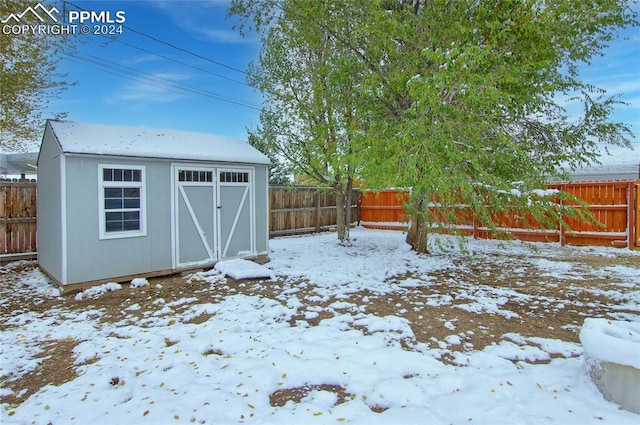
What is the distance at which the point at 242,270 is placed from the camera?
5797 millimetres

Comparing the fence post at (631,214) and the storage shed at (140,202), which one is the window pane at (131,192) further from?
the fence post at (631,214)

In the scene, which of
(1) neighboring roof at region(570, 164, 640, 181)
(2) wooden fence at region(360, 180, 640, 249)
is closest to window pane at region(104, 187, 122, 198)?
(2) wooden fence at region(360, 180, 640, 249)

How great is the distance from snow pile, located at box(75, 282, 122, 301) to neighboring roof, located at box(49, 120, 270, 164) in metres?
1.96

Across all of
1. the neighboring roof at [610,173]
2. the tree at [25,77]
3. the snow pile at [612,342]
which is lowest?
the snow pile at [612,342]

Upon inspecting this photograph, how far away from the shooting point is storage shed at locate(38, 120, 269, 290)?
5086mm

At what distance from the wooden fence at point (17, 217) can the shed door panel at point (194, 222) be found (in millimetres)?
3601

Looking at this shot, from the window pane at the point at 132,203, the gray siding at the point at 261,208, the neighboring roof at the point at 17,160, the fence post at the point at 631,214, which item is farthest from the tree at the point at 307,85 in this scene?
the fence post at the point at 631,214

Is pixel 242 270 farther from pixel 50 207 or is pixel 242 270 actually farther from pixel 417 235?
pixel 417 235

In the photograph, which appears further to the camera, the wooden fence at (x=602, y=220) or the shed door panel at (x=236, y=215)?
the wooden fence at (x=602, y=220)

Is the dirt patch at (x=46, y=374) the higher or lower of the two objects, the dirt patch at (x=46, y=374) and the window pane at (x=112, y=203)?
the lower

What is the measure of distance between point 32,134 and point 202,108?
4.25 metres

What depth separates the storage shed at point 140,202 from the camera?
5086mm

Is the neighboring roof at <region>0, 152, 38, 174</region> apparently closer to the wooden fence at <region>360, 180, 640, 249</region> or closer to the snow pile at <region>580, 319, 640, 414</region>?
the wooden fence at <region>360, 180, 640, 249</region>

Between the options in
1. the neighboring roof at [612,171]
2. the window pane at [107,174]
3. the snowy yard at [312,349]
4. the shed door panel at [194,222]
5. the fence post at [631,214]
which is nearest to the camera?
the snowy yard at [312,349]
